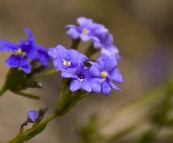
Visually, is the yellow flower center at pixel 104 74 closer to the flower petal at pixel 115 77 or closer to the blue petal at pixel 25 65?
the flower petal at pixel 115 77

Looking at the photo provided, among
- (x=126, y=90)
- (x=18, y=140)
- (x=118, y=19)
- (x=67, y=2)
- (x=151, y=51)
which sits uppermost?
(x=67, y=2)

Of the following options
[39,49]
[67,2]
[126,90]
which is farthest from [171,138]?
[67,2]

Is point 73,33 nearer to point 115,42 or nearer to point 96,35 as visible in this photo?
point 96,35

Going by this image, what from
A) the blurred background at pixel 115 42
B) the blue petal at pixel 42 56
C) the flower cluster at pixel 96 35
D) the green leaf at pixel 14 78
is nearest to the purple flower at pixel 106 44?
the flower cluster at pixel 96 35

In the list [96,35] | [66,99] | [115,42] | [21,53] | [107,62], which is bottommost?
[66,99]

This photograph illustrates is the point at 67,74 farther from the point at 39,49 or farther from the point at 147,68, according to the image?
the point at 147,68

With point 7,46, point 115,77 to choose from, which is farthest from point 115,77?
point 7,46
